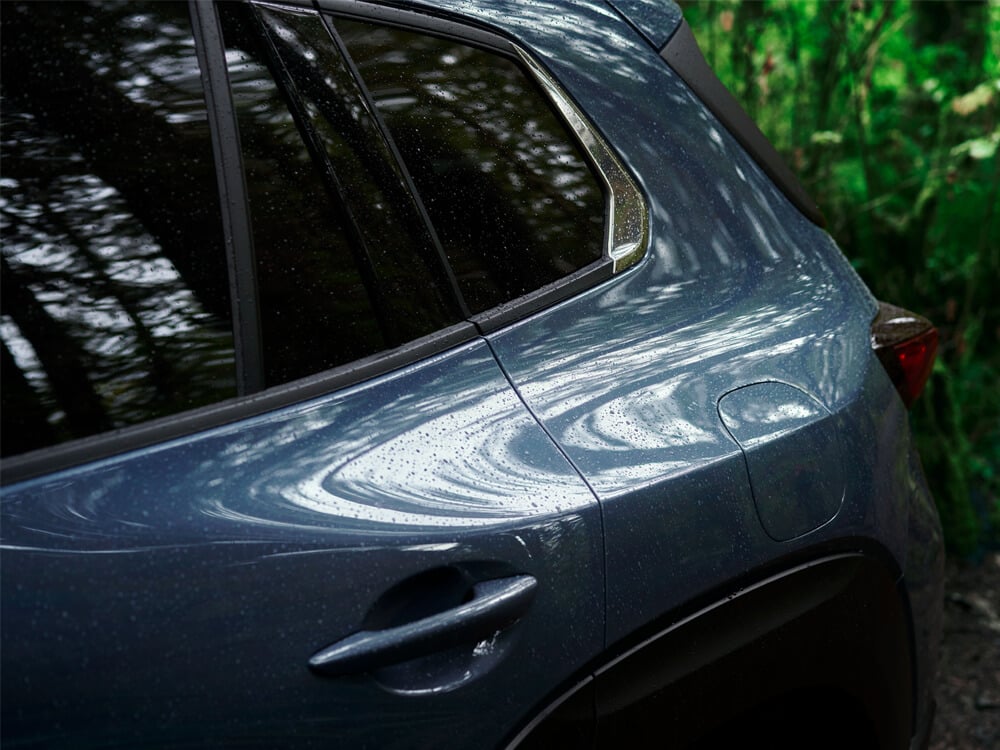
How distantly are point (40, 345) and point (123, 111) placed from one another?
272mm

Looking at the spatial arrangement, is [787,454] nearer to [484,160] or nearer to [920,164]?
[484,160]

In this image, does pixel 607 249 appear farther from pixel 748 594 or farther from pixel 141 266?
pixel 141 266

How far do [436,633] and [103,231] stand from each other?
0.55 meters

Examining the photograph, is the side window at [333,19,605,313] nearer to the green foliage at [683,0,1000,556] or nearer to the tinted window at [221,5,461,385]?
the tinted window at [221,5,461,385]

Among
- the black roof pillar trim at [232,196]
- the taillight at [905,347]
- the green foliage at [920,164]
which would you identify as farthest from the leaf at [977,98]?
the black roof pillar trim at [232,196]

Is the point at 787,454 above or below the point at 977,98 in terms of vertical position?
below

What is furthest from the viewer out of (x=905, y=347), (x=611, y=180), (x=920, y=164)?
(x=920, y=164)

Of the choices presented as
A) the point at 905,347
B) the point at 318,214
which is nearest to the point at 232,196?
the point at 318,214

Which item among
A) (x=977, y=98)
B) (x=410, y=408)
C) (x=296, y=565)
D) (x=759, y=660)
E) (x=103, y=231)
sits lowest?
(x=759, y=660)

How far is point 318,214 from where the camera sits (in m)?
1.27

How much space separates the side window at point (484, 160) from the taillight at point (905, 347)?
0.52 meters

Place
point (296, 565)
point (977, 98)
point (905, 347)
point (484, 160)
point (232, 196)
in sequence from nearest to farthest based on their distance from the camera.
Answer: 1. point (296, 565)
2. point (232, 196)
3. point (484, 160)
4. point (905, 347)
5. point (977, 98)

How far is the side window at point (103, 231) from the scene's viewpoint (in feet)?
3.61

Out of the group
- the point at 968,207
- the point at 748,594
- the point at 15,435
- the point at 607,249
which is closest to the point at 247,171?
the point at 15,435
